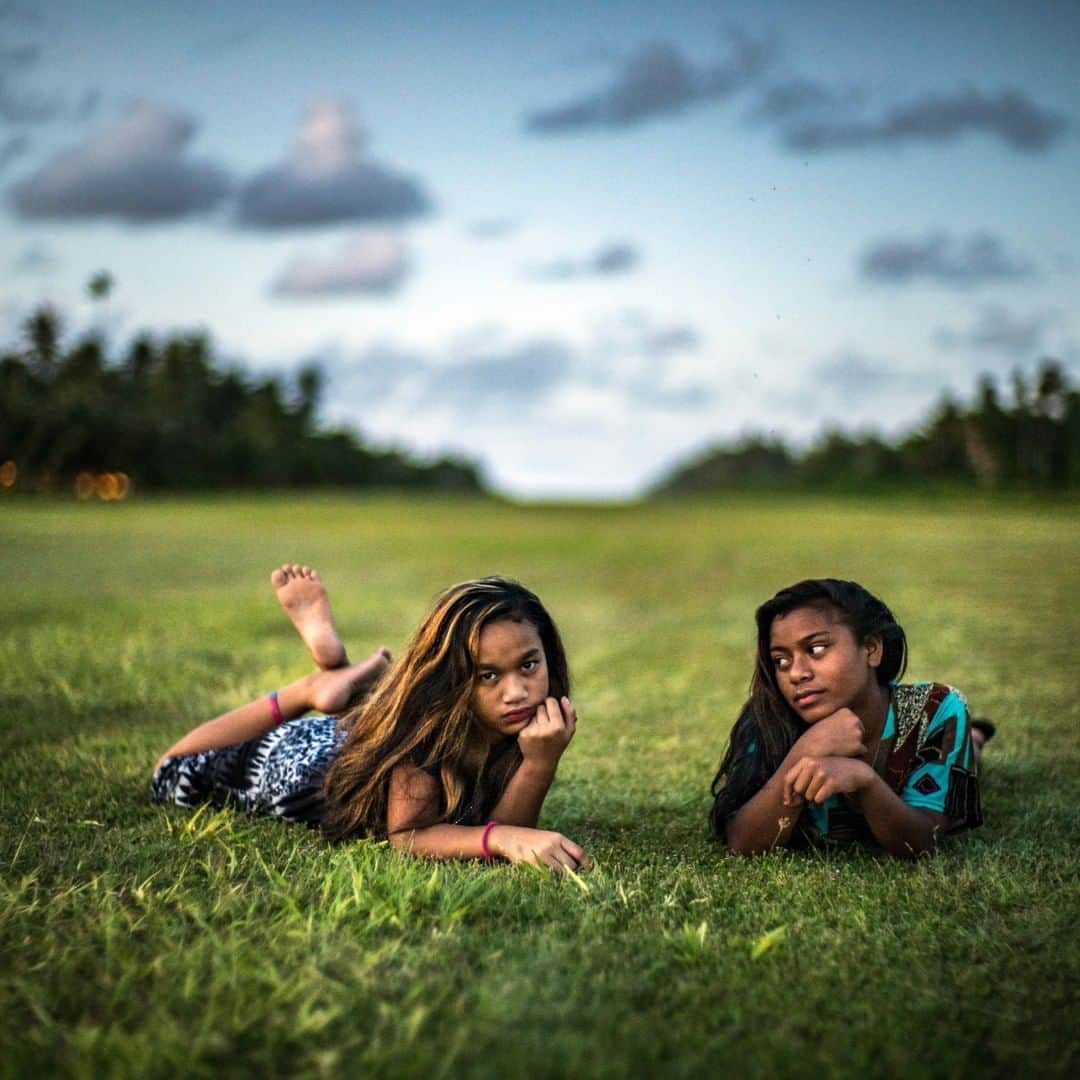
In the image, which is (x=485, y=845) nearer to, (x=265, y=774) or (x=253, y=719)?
(x=265, y=774)

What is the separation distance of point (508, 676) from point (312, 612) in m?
1.29

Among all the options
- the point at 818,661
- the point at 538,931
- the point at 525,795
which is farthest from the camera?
the point at 818,661

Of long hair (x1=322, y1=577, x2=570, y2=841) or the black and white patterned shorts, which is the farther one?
the black and white patterned shorts

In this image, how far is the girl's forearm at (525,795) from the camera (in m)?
3.27

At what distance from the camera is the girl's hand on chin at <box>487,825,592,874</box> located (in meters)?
3.14

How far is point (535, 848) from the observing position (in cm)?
316

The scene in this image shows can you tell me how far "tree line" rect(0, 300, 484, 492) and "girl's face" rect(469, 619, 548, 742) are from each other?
56.8m

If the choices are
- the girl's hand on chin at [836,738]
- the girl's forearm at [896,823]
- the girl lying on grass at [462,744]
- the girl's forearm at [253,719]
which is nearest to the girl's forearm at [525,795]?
the girl lying on grass at [462,744]

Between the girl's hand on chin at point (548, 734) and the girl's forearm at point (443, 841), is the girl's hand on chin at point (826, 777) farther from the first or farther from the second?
the girl's forearm at point (443, 841)

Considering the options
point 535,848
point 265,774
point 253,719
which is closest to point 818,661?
point 535,848

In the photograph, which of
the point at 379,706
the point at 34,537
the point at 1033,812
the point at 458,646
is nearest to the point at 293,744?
the point at 379,706

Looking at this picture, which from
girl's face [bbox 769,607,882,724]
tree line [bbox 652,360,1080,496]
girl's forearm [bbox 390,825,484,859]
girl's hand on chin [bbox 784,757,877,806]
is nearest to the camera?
girl's hand on chin [bbox 784,757,877,806]

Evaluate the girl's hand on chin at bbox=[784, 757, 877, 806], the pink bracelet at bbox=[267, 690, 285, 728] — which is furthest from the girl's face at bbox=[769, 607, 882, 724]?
the pink bracelet at bbox=[267, 690, 285, 728]

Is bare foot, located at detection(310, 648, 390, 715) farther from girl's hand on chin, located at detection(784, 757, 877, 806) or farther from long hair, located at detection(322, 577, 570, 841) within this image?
girl's hand on chin, located at detection(784, 757, 877, 806)
